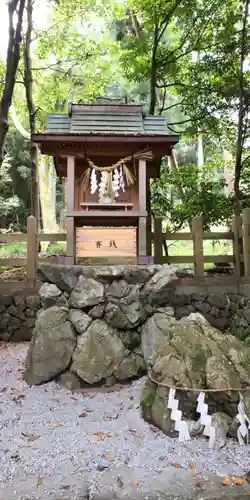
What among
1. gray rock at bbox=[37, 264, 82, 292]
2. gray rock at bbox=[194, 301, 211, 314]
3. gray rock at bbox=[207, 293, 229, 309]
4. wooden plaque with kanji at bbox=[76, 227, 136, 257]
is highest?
wooden plaque with kanji at bbox=[76, 227, 136, 257]

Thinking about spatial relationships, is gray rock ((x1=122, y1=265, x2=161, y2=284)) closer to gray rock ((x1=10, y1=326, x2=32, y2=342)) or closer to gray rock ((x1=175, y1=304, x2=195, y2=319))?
gray rock ((x1=175, y1=304, x2=195, y2=319))

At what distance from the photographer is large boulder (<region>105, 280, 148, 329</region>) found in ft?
16.4

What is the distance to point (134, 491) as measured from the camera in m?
2.67

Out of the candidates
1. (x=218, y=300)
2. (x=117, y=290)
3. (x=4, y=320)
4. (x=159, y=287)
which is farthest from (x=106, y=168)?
(x=4, y=320)

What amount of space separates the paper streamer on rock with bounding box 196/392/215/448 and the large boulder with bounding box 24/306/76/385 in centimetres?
208

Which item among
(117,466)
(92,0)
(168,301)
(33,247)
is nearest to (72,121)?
(33,247)

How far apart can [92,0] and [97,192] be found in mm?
8116

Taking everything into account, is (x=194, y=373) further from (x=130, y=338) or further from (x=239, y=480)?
(x=130, y=338)

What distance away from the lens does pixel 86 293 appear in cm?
500

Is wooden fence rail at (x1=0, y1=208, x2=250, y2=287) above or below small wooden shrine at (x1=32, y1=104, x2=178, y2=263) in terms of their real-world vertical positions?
below

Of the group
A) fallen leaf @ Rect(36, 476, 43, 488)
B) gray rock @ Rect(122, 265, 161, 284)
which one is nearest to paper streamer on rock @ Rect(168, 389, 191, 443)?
fallen leaf @ Rect(36, 476, 43, 488)

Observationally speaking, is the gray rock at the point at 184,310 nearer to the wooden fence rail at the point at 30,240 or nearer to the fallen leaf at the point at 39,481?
the wooden fence rail at the point at 30,240

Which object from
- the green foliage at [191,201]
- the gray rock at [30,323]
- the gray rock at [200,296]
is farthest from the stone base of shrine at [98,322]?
the green foliage at [191,201]

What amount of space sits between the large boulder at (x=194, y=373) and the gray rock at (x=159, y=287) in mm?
1050
